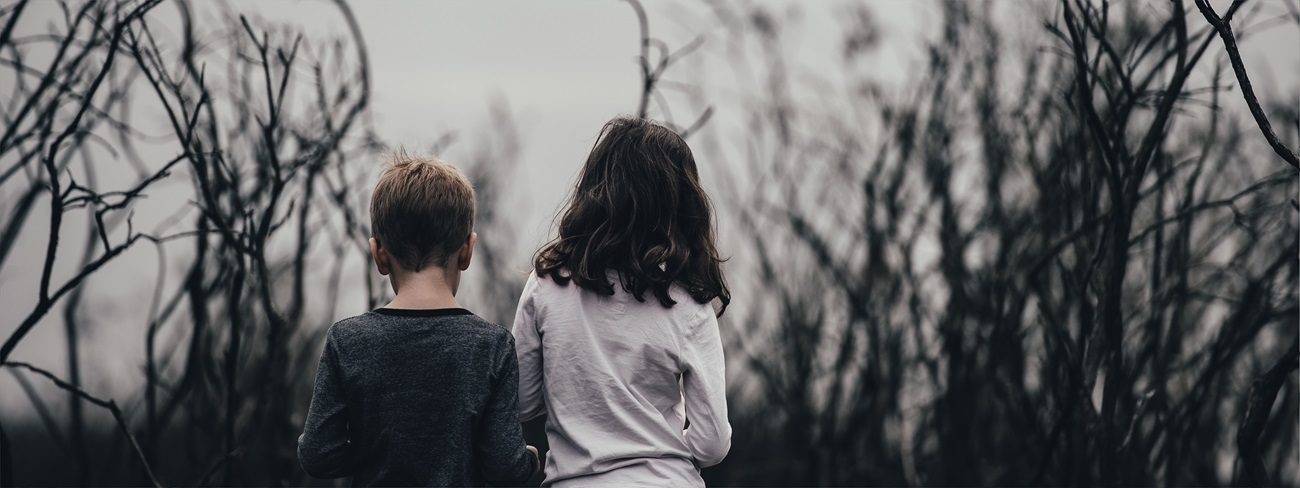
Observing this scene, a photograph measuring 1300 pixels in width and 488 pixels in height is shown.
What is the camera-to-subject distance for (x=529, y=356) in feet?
6.54

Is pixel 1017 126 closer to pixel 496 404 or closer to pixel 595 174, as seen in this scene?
pixel 595 174

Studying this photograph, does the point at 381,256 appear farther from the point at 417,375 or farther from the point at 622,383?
the point at 622,383

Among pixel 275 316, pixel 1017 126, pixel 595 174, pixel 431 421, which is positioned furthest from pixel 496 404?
pixel 1017 126

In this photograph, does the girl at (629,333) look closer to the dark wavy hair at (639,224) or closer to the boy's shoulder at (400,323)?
the dark wavy hair at (639,224)

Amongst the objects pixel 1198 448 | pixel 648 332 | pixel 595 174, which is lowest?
pixel 1198 448

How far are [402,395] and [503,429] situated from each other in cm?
19

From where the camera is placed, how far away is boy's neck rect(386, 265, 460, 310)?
5.93ft

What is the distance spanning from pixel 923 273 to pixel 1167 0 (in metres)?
2.25

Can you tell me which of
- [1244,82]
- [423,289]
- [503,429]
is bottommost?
[503,429]

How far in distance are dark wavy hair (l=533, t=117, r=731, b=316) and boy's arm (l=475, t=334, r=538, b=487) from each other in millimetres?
213

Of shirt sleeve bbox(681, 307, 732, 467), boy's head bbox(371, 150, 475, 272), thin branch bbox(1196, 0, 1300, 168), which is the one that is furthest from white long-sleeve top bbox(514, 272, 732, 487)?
thin branch bbox(1196, 0, 1300, 168)

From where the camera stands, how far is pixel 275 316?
2.51 m

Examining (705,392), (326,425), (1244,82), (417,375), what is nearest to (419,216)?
(417,375)

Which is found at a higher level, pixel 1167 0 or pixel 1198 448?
pixel 1167 0
